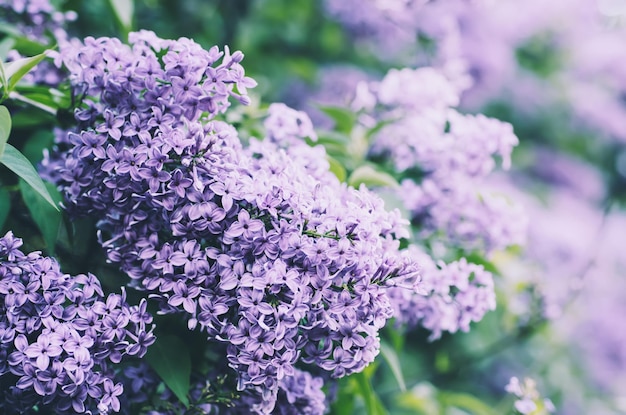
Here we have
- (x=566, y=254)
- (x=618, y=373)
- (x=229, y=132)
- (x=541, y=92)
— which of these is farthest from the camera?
(x=541, y=92)

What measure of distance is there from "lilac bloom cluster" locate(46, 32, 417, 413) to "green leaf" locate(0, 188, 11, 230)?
93mm

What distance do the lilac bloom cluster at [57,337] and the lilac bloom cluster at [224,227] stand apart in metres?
0.07

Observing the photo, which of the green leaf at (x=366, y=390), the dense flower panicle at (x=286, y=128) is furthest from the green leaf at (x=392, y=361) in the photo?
the dense flower panicle at (x=286, y=128)

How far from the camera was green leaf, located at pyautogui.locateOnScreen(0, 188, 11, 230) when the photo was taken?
3.31 feet

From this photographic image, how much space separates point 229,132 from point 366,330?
38cm

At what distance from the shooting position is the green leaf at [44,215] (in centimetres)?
102

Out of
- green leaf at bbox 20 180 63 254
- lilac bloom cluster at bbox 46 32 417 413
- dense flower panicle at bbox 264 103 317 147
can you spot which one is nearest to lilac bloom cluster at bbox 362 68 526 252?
dense flower panicle at bbox 264 103 317 147

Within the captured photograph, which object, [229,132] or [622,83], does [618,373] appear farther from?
[229,132]

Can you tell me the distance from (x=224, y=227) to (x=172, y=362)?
0.23 meters

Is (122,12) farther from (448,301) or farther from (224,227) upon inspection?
(448,301)

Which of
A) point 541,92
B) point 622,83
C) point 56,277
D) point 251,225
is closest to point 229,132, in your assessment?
point 251,225

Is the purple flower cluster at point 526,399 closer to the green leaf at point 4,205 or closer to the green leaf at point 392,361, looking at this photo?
the green leaf at point 392,361

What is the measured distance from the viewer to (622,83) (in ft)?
10.5

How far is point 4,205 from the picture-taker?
102 centimetres
